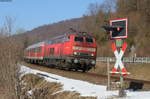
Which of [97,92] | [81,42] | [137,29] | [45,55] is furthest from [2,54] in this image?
[137,29]

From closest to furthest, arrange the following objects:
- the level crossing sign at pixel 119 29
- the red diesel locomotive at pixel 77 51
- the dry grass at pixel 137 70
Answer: the level crossing sign at pixel 119 29
the red diesel locomotive at pixel 77 51
the dry grass at pixel 137 70

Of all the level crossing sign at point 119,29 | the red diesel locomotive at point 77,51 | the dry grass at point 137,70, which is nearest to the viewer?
the level crossing sign at point 119,29

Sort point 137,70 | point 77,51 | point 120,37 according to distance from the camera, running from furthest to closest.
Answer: point 137,70
point 77,51
point 120,37

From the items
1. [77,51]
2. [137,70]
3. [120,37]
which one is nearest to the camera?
[120,37]

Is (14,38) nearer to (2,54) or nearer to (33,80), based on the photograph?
(2,54)

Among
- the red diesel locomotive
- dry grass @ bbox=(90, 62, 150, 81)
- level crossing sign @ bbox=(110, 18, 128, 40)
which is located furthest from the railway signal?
dry grass @ bbox=(90, 62, 150, 81)

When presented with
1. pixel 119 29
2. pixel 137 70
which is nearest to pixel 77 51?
pixel 137 70

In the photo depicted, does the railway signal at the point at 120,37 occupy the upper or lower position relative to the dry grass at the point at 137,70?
upper

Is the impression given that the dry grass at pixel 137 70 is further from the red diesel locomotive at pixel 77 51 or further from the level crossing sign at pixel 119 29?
the level crossing sign at pixel 119 29

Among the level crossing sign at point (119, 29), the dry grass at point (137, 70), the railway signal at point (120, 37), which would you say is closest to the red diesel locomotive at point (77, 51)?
the dry grass at point (137, 70)

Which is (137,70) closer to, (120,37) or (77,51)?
(77,51)

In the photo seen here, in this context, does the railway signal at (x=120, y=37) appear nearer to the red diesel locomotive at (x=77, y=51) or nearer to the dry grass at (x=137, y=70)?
the red diesel locomotive at (x=77, y=51)

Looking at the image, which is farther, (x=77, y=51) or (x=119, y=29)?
(x=77, y=51)

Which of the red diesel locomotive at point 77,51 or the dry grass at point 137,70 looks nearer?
the red diesel locomotive at point 77,51
